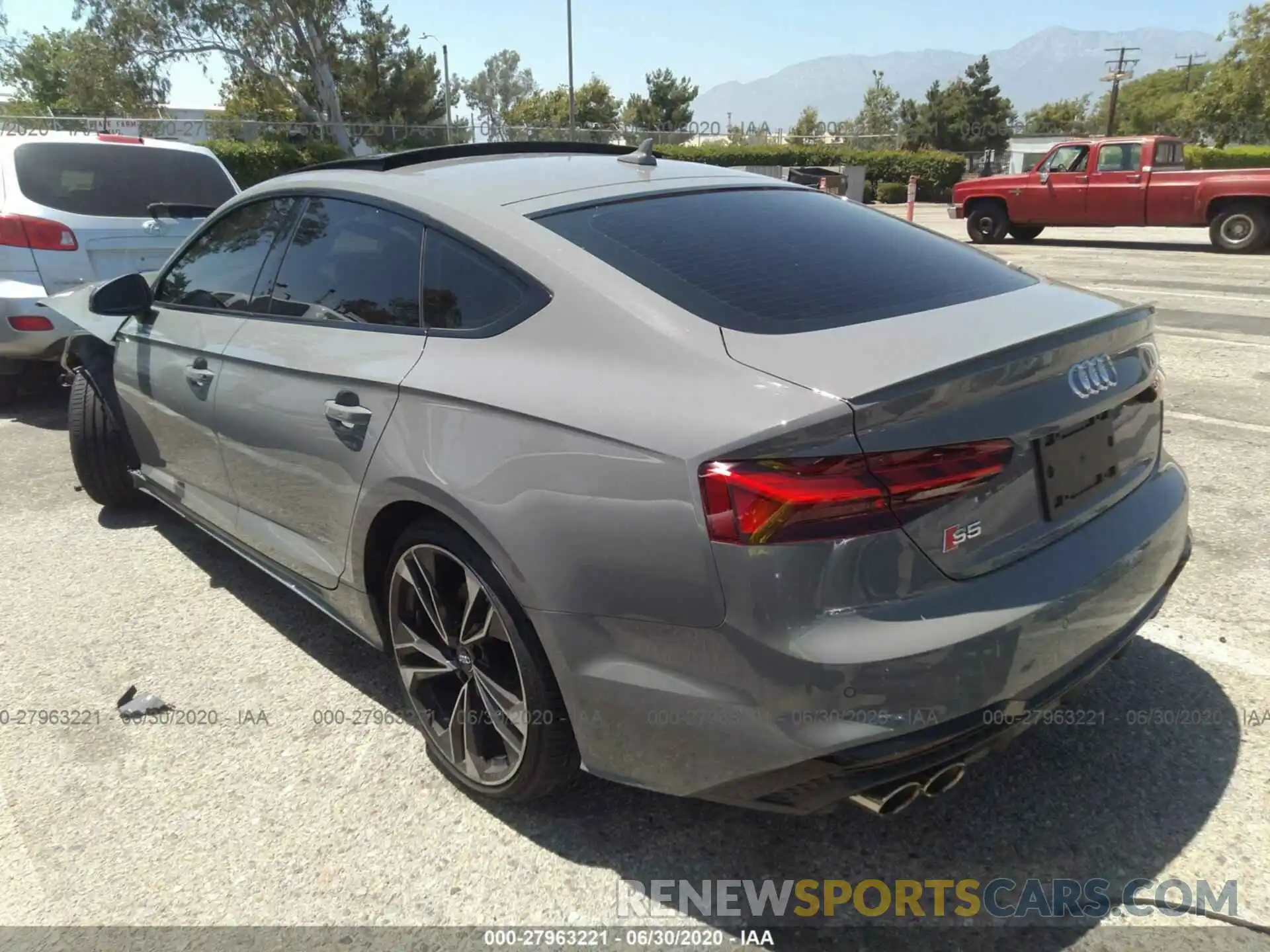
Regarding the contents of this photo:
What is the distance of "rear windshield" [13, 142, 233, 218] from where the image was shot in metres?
6.09

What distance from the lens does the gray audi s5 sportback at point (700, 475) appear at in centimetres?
175

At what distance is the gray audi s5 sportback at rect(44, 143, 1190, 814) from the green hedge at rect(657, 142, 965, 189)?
35.4m

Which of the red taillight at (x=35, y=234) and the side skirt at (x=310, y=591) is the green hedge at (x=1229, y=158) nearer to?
the red taillight at (x=35, y=234)

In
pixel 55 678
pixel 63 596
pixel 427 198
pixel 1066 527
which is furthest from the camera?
pixel 63 596

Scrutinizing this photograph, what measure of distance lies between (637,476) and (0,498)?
461 centimetres

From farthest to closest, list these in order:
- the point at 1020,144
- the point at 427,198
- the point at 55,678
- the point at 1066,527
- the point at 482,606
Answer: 1. the point at 1020,144
2. the point at 55,678
3. the point at 427,198
4. the point at 482,606
5. the point at 1066,527

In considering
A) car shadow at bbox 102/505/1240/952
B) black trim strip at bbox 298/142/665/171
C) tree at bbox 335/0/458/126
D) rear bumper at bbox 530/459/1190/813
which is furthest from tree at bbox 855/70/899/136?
rear bumper at bbox 530/459/1190/813

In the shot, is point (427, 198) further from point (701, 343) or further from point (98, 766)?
point (98, 766)

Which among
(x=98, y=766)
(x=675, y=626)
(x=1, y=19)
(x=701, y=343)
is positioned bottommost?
(x=98, y=766)

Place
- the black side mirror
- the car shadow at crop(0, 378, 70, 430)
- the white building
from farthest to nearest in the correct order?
1. the white building
2. the car shadow at crop(0, 378, 70, 430)
3. the black side mirror

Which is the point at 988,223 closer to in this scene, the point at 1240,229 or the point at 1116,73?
the point at 1240,229

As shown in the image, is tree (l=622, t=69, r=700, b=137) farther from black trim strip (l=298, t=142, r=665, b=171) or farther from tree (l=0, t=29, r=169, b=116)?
black trim strip (l=298, t=142, r=665, b=171)

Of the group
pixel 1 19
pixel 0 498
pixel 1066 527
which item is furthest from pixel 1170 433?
pixel 1 19

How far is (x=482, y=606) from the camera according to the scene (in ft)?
7.48
